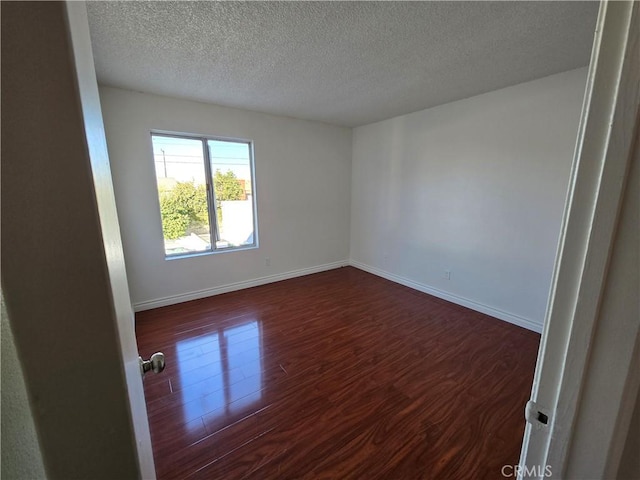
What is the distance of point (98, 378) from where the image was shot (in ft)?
1.33

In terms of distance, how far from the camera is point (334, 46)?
6.11 feet

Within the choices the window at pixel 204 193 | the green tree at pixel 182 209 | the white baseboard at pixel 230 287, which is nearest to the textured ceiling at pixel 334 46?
the window at pixel 204 193

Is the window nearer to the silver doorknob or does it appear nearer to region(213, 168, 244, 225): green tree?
region(213, 168, 244, 225): green tree

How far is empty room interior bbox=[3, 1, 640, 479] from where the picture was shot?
1500 millimetres

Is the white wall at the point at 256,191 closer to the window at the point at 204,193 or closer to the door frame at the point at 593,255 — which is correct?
the window at the point at 204,193

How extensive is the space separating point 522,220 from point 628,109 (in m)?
2.72

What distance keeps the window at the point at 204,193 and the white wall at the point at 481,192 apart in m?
2.06

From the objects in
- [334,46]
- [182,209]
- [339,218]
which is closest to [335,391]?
[334,46]

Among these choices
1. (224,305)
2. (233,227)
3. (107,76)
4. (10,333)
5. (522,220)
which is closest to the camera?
(10,333)

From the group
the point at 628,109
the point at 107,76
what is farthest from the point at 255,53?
the point at 628,109

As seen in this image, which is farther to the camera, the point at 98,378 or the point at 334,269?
the point at 334,269

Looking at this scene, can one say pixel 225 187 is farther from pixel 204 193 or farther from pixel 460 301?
pixel 460 301

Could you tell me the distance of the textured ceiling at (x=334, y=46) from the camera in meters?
→ 1.50

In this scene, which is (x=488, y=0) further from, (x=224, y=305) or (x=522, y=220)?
(x=224, y=305)
